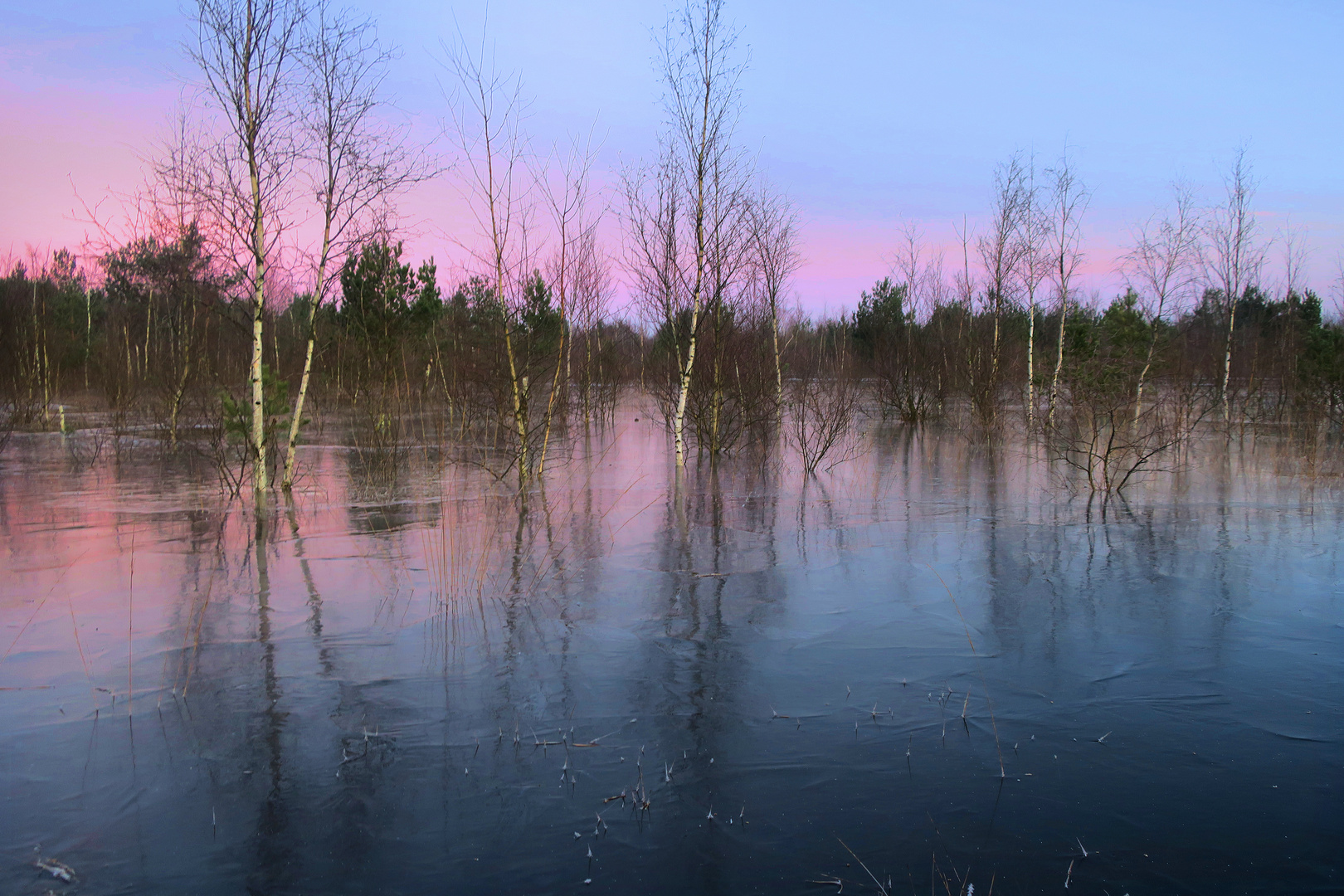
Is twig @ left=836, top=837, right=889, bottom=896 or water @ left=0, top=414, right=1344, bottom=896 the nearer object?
twig @ left=836, top=837, right=889, bottom=896

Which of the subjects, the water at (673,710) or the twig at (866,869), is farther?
the water at (673,710)

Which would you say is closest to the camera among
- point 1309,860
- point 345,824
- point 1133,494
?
point 1309,860

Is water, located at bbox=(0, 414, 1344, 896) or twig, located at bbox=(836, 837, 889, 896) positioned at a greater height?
water, located at bbox=(0, 414, 1344, 896)

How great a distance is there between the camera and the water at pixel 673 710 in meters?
3.45

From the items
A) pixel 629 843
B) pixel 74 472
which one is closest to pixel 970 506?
pixel 629 843

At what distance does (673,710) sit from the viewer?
4.80 metres

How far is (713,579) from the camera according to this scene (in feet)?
25.1

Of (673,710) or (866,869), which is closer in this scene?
(866,869)

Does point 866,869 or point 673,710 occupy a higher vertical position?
point 673,710

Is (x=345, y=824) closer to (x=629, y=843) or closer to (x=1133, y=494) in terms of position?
(x=629, y=843)

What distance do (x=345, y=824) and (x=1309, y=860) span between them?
12.6ft

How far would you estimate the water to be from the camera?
345cm

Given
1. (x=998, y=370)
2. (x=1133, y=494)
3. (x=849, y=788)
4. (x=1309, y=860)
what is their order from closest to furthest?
1. (x=1309, y=860)
2. (x=849, y=788)
3. (x=1133, y=494)
4. (x=998, y=370)

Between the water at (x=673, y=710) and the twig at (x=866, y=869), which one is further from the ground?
the water at (x=673, y=710)
